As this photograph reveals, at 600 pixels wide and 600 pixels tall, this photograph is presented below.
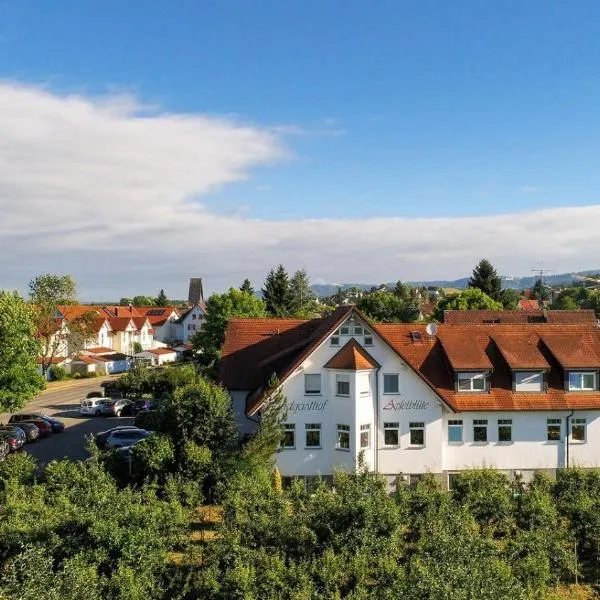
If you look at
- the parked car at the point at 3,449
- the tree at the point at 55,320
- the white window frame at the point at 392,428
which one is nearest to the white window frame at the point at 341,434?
the white window frame at the point at 392,428

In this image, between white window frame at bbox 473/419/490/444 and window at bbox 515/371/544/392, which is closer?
white window frame at bbox 473/419/490/444

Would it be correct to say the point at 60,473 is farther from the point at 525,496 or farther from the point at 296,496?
the point at 525,496

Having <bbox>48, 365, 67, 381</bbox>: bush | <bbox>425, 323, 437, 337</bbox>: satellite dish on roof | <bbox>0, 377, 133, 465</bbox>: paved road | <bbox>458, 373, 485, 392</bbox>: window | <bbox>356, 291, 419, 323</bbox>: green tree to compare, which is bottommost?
<bbox>0, 377, 133, 465</bbox>: paved road

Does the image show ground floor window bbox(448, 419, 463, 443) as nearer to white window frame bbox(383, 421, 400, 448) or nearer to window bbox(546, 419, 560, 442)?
white window frame bbox(383, 421, 400, 448)

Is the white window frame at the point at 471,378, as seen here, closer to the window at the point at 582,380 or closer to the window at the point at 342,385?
the window at the point at 582,380

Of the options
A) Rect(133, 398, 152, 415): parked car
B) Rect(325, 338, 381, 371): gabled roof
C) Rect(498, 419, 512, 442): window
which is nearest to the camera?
Rect(325, 338, 381, 371): gabled roof

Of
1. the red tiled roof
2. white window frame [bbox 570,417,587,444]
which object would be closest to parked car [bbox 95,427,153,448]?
the red tiled roof
